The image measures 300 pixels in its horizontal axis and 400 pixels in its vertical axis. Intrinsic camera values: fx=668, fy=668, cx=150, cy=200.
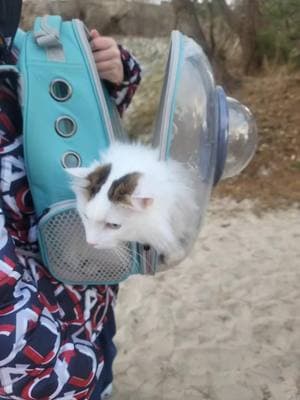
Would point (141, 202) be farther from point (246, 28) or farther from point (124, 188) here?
point (246, 28)

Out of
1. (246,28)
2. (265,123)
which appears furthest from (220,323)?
(246,28)

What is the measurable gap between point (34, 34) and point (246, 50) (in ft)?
13.1

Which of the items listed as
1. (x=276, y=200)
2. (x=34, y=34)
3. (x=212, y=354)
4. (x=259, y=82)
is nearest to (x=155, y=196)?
(x=34, y=34)

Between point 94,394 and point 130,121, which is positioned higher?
point 94,394

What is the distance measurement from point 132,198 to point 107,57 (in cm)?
28

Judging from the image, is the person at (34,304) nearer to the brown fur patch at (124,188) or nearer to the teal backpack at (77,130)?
the teal backpack at (77,130)

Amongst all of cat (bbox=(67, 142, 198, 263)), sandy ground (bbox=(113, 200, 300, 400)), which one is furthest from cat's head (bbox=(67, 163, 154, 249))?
sandy ground (bbox=(113, 200, 300, 400))

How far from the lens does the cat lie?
89cm

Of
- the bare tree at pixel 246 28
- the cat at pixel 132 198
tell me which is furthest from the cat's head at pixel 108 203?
the bare tree at pixel 246 28

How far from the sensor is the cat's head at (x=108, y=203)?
884mm

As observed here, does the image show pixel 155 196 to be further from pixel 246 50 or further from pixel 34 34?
pixel 246 50

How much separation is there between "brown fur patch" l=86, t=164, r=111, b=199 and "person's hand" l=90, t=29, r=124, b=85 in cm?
20

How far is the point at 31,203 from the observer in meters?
0.96

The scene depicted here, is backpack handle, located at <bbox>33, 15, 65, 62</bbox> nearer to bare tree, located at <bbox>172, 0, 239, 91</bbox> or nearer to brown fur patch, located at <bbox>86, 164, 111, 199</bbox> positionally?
brown fur patch, located at <bbox>86, 164, 111, 199</bbox>
